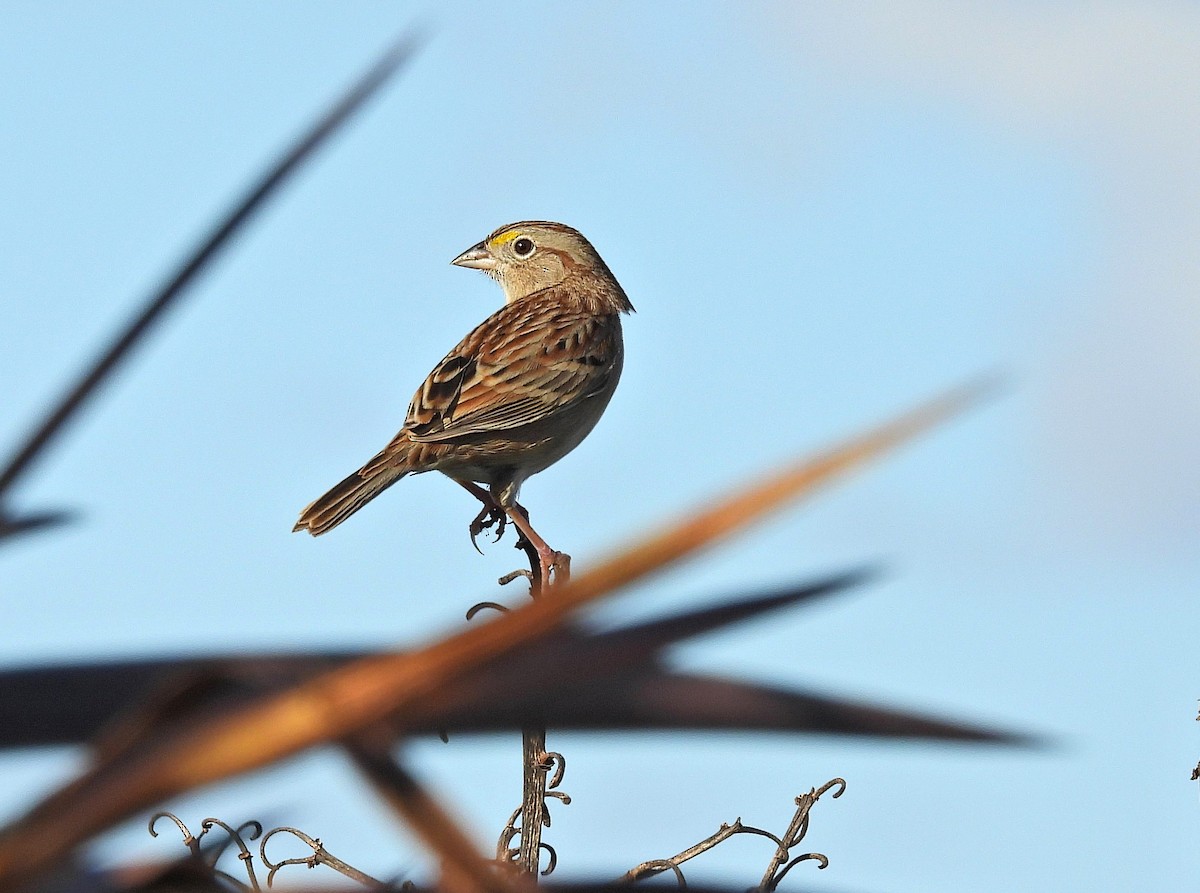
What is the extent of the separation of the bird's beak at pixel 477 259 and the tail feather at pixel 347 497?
2616 mm

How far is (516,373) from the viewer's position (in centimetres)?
809

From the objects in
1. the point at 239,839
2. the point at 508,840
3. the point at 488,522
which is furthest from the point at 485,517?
the point at 239,839

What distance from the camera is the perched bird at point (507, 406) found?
7.49m

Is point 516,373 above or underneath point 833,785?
above

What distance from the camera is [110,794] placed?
63 cm

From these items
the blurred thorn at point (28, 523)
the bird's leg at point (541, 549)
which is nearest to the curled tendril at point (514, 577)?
the bird's leg at point (541, 549)

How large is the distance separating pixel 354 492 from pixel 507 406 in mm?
907

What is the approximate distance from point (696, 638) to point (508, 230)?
30.9 feet

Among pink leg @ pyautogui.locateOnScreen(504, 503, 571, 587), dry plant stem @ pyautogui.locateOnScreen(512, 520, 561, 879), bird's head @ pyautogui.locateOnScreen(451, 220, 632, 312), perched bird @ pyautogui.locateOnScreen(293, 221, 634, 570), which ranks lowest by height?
dry plant stem @ pyautogui.locateOnScreen(512, 520, 561, 879)

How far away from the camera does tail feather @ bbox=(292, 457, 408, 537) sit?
7.18 metres

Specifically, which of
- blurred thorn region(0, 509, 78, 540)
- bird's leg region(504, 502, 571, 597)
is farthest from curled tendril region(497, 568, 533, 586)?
blurred thorn region(0, 509, 78, 540)

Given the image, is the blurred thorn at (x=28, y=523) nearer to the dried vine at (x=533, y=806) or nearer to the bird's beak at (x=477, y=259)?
the dried vine at (x=533, y=806)

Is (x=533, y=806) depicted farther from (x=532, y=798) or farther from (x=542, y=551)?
(x=542, y=551)

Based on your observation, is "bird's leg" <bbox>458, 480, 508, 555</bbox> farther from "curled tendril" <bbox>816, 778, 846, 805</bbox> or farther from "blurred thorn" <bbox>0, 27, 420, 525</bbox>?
"blurred thorn" <bbox>0, 27, 420, 525</bbox>
